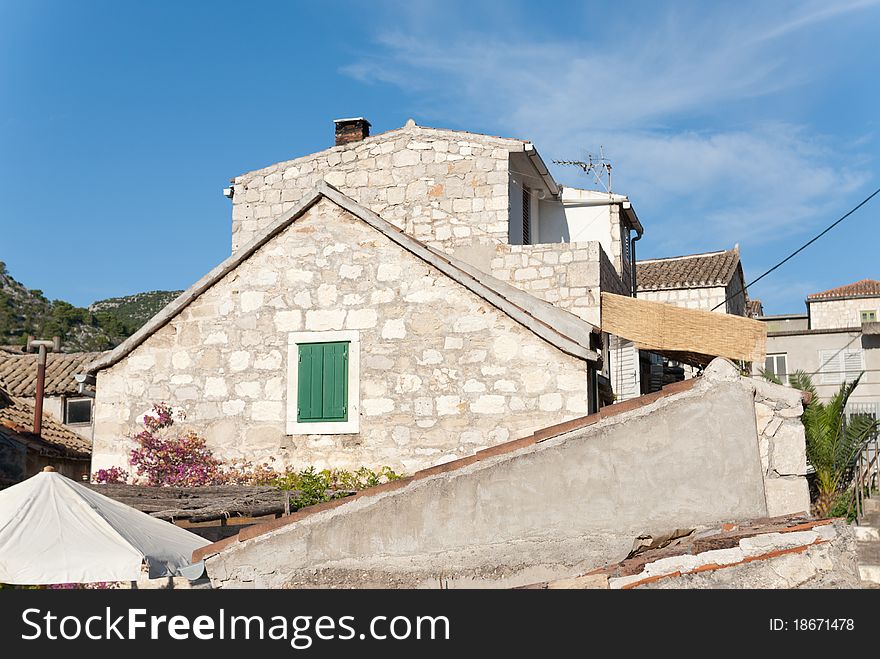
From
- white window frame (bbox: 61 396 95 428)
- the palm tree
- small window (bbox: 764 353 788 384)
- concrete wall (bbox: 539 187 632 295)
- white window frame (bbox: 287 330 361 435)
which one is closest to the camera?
white window frame (bbox: 287 330 361 435)

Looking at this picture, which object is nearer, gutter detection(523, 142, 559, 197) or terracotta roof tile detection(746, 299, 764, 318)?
gutter detection(523, 142, 559, 197)

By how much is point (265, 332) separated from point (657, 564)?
8420 mm

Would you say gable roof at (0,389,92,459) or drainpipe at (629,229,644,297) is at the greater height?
drainpipe at (629,229,644,297)

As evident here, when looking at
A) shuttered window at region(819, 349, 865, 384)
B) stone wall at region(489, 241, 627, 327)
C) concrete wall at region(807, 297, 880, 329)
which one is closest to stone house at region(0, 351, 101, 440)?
stone wall at region(489, 241, 627, 327)

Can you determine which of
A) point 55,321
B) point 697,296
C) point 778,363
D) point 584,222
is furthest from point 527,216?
point 55,321

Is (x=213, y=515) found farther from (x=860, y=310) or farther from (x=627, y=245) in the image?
(x=860, y=310)

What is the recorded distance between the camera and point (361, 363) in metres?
12.9

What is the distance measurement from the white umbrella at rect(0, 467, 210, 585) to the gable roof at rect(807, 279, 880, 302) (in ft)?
Answer: 122

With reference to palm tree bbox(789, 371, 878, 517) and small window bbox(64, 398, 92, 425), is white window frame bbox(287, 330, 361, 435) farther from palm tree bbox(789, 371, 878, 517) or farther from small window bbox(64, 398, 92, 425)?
small window bbox(64, 398, 92, 425)

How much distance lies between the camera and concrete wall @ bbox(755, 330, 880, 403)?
32.7 m

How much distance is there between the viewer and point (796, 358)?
3325cm

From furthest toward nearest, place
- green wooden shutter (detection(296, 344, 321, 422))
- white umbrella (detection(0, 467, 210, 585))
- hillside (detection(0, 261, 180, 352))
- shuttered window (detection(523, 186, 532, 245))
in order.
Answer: hillside (detection(0, 261, 180, 352))
shuttered window (detection(523, 186, 532, 245))
green wooden shutter (detection(296, 344, 321, 422))
white umbrella (detection(0, 467, 210, 585))

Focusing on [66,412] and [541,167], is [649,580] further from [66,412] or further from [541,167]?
[66,412]
